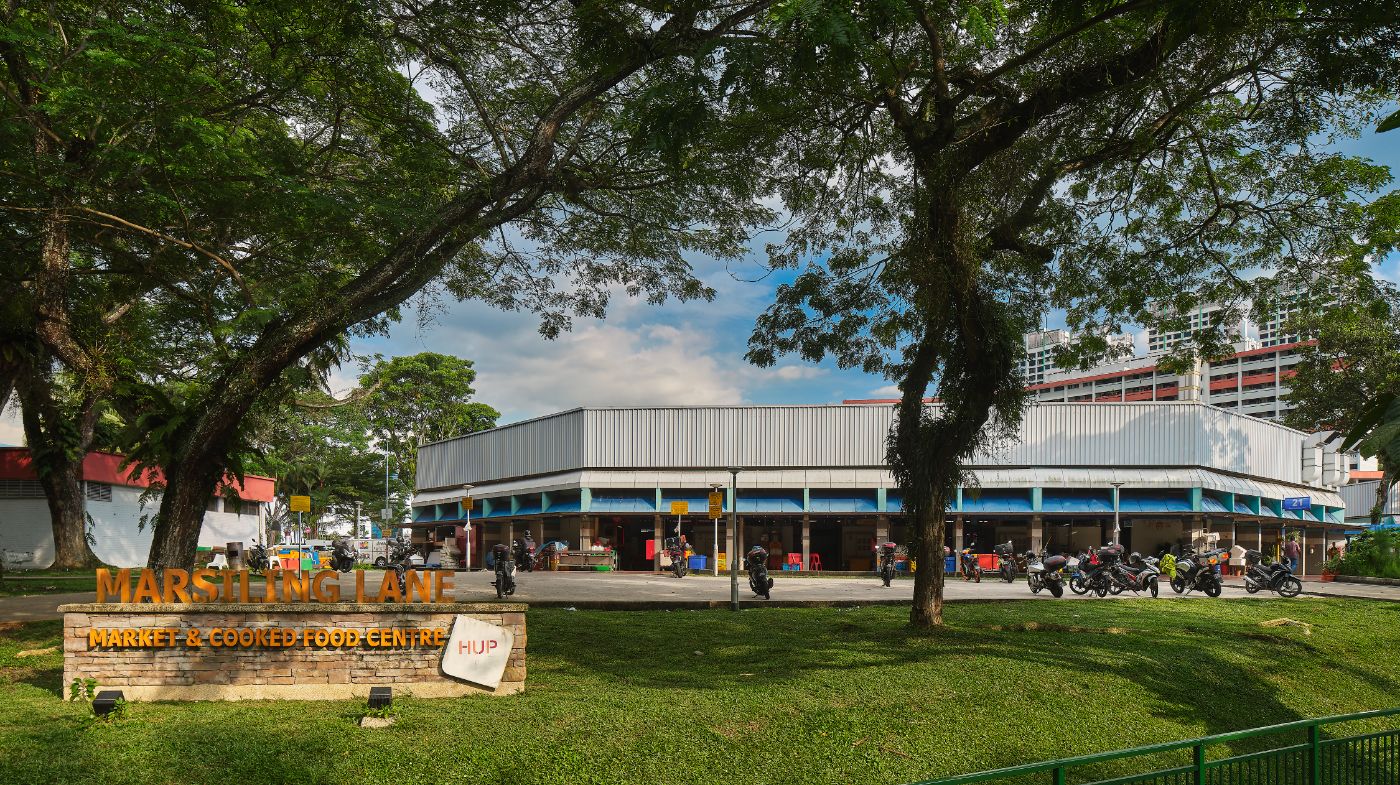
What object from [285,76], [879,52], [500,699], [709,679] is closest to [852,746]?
[709,679]

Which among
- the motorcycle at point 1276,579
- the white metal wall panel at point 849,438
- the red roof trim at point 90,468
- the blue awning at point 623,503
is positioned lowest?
the motorcycle at point 1276,579

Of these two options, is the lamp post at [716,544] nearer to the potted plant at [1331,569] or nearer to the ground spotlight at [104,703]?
the ground spotlight at [104,703]

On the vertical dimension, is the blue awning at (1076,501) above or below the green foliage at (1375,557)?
above

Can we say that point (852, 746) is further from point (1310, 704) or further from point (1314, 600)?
point (1314, 600)

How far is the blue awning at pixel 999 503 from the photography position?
126ft

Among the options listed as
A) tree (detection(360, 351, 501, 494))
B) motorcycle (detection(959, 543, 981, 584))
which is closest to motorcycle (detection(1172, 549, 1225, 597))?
motorcycle (detection(959, 543, 981, 584))

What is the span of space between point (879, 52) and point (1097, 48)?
3364 mm

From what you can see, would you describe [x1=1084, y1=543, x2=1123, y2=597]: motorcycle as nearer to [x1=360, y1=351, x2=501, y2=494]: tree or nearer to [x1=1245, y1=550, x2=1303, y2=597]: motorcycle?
[x1=1245, y1=550, x2=1303, y2=597]: motorcycle

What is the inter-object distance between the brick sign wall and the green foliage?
2779 centimetres

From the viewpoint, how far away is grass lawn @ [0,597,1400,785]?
7.80 meters

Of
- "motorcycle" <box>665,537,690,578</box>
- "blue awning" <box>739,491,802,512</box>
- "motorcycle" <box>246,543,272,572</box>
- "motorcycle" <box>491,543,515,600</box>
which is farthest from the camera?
"blue awning" <box>739,491,802,512</box>

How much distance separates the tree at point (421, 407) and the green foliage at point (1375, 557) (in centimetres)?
4062

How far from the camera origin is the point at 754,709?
9.38m

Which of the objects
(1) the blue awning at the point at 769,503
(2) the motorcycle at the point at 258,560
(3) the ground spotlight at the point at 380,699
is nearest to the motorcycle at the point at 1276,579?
(1) the blue awning at the point at 769,503
